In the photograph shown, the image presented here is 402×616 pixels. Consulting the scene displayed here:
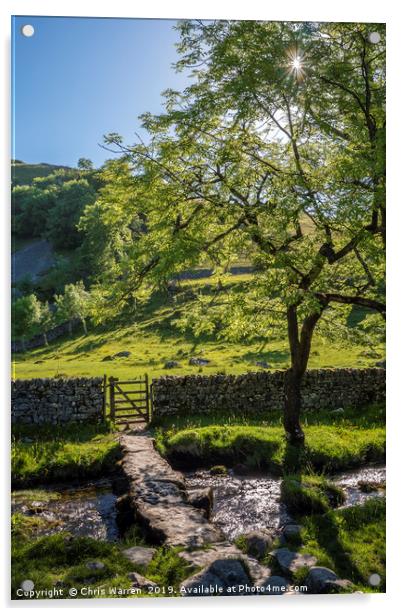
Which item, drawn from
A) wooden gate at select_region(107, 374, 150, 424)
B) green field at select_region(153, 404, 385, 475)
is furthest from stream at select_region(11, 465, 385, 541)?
wooden gate at select_region(107, 374, 150, 424)

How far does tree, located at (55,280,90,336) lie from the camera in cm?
1010

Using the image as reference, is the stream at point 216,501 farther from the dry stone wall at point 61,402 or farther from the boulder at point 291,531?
the dry stone wall at point 61,402

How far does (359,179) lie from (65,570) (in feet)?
25.4

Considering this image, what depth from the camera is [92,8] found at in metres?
7.76

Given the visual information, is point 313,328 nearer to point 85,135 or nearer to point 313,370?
point 313,370

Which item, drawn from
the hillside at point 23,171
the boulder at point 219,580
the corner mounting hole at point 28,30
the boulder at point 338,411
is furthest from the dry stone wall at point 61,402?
the corner mounting hole at point 28,30

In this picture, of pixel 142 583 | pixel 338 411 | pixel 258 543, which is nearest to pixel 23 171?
pixel 142 583

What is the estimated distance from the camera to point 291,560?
23.4 ft

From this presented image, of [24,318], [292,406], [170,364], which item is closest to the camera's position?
[24,318]

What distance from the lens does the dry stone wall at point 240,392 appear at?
1543cm

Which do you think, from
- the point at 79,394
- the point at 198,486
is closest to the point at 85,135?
the point at 198,486
